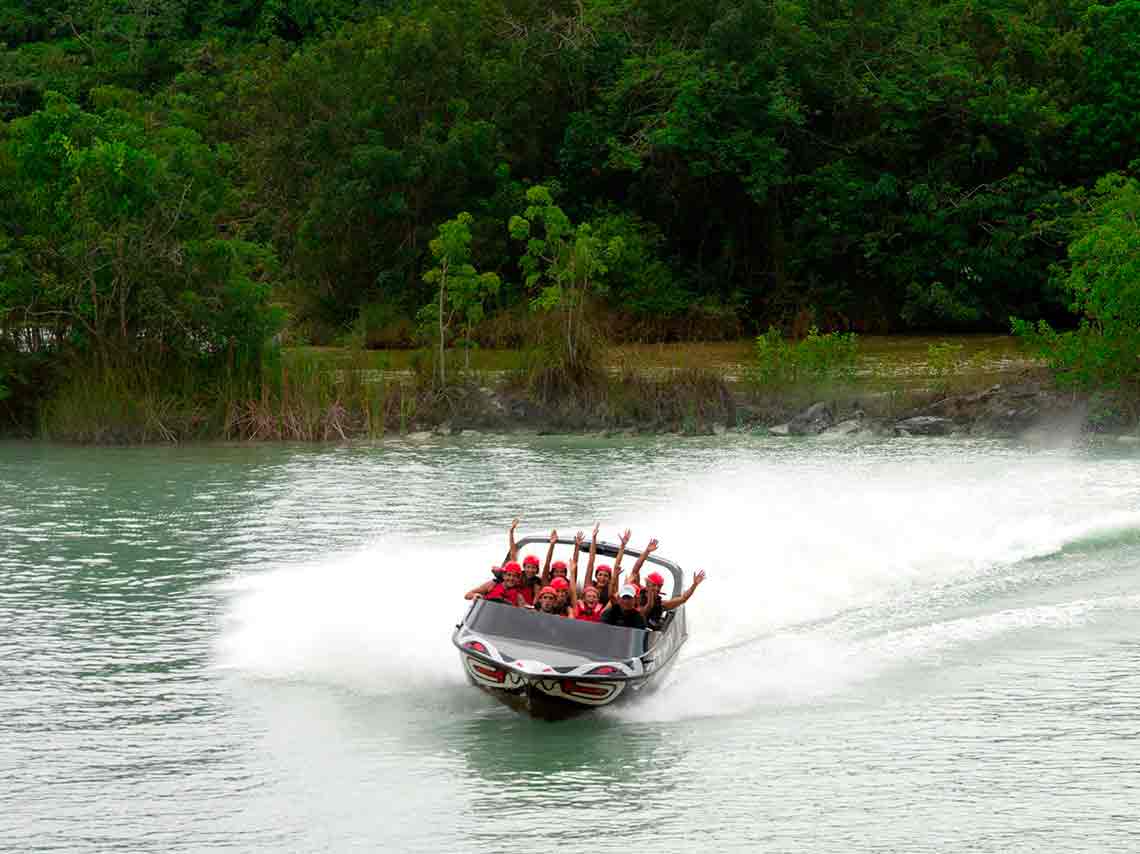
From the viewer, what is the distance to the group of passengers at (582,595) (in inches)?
731

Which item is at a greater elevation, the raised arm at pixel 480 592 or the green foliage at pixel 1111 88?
the green foliage at pixel 1111 88

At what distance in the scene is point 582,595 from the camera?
18.9m

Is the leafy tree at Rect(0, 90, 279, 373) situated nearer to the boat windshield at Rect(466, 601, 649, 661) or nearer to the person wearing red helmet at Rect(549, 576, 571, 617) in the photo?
the person wearing red helmet at Rect(549, 576, 571, 617)

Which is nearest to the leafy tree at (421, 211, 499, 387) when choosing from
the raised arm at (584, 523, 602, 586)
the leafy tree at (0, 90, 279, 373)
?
the leafy tree at (0, 90, 279, 373)

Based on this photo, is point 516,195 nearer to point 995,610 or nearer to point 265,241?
point 265,241

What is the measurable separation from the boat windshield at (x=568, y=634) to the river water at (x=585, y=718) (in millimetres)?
742

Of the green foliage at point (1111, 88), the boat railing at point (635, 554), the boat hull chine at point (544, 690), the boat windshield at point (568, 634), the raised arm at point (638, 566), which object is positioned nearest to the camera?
the boat hull chine at point (544, 690)

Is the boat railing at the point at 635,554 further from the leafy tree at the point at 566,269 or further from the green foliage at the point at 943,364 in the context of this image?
the green foliage at the point at 943,364

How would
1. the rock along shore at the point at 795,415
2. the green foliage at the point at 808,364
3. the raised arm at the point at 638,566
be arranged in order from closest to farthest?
the raised arm at the point at 638,566 → the rock along shore at the point at 795,415 → the green foliage at the point at 808,364

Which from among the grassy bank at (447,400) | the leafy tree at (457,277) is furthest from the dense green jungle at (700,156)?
the grassy bank at (447,400)

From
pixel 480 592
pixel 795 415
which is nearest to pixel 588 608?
pixel 480 592

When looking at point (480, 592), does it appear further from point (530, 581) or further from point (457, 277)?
point (457, 277)

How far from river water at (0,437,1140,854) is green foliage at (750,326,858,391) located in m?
8.19

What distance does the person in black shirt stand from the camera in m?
18.6
